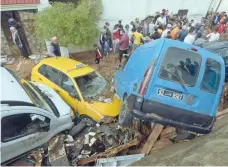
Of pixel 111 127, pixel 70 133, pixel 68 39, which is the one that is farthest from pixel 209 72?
pixel 68 39

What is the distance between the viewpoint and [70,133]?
6.30 m

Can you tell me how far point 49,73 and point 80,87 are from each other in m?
1.33

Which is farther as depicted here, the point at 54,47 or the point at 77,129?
the point at 54,47

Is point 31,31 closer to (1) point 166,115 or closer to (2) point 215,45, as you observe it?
(2) point 215,45

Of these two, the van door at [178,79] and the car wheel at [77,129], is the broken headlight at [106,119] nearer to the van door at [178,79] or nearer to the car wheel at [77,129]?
the car wheel at [77,129]

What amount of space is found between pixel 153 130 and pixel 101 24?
7865 millimetres

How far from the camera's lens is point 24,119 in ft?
17.4

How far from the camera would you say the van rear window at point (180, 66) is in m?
4.88

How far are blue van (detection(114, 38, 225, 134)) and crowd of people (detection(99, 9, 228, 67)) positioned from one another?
482cm

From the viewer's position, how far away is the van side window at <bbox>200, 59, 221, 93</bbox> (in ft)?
16.6

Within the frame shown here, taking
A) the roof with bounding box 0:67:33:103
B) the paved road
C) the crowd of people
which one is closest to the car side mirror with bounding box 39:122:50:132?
the roof with bounding box 0:67:33:103

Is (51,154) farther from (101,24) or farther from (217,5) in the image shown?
(217,5)

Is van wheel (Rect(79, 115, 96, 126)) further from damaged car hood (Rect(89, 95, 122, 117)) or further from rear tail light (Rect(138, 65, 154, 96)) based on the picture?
rear tail light (Rect(138, 65, 154, 96))

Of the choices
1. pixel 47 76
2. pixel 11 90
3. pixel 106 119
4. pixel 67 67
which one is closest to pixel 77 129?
pixel 106 119
